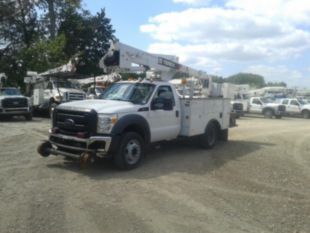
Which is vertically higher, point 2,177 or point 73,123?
point 73,123

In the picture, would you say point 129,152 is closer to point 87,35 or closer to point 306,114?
point 306,114

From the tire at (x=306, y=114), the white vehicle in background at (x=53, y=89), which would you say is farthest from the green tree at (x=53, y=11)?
the tire at (x=306, y=114)

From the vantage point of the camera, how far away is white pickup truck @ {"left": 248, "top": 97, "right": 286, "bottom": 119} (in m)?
34.8

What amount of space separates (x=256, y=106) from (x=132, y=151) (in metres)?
28.8

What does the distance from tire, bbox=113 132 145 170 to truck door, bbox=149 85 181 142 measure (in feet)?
2.42

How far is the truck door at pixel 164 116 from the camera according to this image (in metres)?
10.3

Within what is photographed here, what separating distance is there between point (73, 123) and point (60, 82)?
1710cm

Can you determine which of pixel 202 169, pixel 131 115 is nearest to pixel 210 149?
pixel 202 169

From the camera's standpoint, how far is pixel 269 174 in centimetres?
945

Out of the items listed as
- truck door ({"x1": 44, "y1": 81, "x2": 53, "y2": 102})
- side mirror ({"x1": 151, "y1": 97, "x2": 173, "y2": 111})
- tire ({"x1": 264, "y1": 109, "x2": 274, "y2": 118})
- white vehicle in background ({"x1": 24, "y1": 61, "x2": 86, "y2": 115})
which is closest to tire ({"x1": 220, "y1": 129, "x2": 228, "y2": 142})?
side mirror ({"x1": 151, "y1": 97, "x2": 173, "y2": 111})

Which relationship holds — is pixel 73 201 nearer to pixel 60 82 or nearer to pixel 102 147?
pixel 102 147

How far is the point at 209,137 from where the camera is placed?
12.8m

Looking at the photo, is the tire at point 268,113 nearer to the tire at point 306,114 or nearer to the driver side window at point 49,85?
the tire at point 306,114

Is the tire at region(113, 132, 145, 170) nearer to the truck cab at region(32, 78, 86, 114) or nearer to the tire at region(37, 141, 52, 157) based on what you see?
the tire at region(37, 141, 52, 157)
